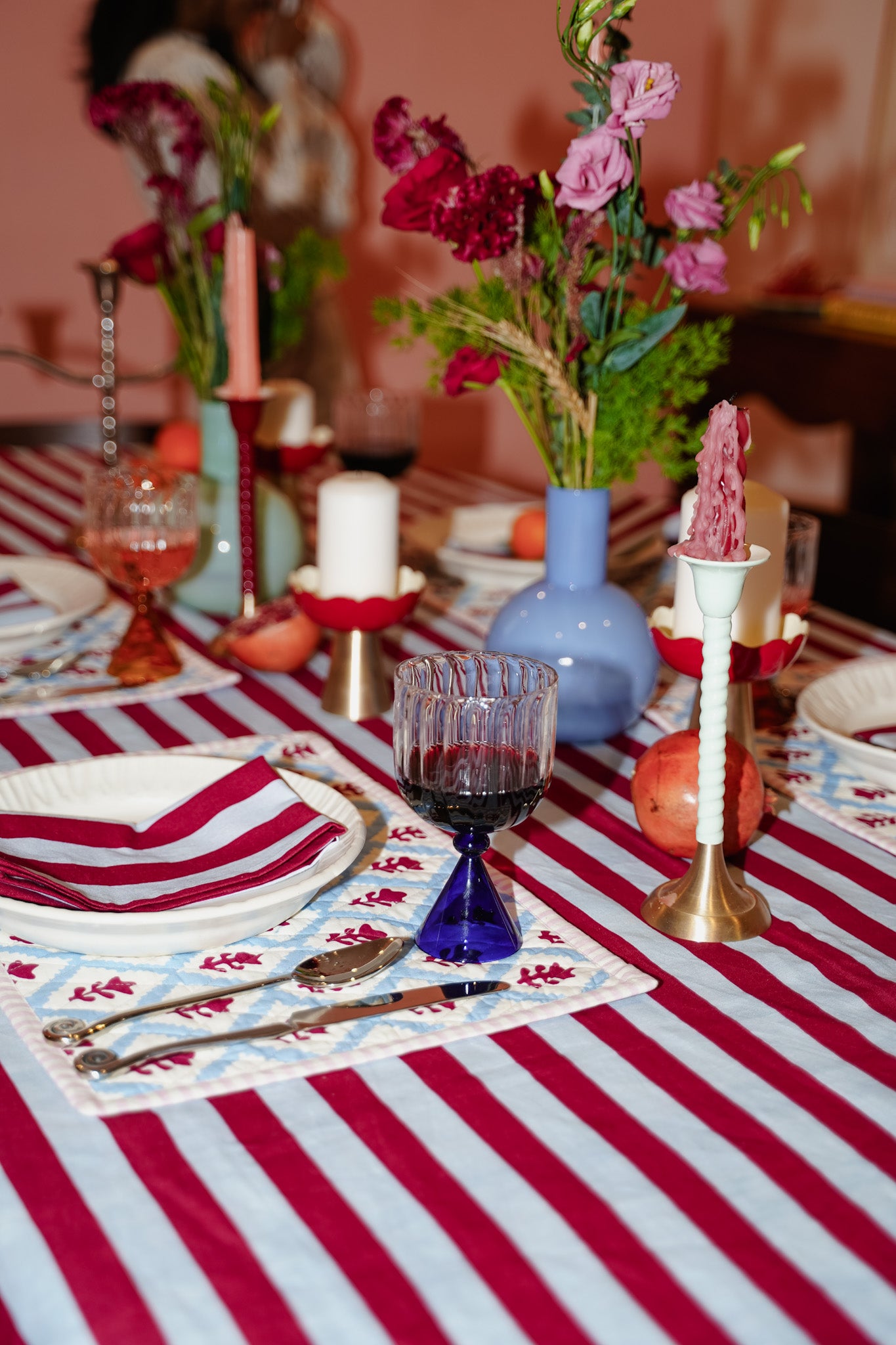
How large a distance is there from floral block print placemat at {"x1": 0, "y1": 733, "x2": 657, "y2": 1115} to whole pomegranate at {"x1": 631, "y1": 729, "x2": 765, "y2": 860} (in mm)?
116

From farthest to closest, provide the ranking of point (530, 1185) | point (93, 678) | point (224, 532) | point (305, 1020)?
1. point (224, 532)
2. point (93, 678)
3. point (305, 1020)
4. point (530, 1185)

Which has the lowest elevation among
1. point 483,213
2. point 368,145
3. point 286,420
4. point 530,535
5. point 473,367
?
point 530,535

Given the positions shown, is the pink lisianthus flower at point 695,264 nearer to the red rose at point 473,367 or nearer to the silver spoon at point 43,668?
the red rose at point 473,367

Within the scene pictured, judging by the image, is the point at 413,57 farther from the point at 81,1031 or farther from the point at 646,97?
the point at 81,1031

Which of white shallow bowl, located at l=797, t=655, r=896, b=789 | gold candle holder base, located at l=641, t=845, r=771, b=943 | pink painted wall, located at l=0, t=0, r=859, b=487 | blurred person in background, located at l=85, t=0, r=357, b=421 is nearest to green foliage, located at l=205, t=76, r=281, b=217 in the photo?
white shallow bowl, located at l=797, t=655, r=896, b=789

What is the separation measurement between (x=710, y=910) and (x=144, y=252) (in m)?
1.04

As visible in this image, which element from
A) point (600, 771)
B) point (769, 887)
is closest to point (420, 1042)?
point (769, 887)

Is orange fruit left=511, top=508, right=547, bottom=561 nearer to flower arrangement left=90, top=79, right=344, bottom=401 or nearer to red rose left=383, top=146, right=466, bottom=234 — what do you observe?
flower arrangement left=90, top=79, right=344, bottom=401

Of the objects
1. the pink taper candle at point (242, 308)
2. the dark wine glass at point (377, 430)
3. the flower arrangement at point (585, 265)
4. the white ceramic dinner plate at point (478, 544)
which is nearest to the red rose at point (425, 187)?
the flower arrangement at point (585, 265)

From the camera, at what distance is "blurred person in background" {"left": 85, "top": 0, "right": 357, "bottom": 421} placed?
126 inches

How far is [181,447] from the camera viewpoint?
1.82 metres

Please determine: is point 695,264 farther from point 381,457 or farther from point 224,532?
point 381,457

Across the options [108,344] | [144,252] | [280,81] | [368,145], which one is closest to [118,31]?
[280,81]

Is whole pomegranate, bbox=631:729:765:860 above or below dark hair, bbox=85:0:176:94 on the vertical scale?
below
